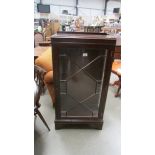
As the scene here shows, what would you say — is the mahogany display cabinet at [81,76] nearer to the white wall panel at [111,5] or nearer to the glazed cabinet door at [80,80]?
the glazed cabinet door at [80,80]

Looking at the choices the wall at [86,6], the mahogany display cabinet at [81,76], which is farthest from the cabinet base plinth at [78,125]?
the wall at [86,6]

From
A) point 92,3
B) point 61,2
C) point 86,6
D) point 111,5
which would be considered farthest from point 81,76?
point 111,5

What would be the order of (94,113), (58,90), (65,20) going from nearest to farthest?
(58,90), (94,113), (65,20)

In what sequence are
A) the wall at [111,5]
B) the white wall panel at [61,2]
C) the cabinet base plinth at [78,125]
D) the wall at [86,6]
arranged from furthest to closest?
the wall at [111,5], the wall at [86,6], the white wall panel at [61,2], the cabinet base plinth at [78,125]

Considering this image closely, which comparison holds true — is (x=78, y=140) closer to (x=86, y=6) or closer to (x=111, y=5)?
(x=86, y=6)

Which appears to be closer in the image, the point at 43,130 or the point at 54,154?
the point at 54,154

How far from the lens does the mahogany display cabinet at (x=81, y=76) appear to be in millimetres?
1428

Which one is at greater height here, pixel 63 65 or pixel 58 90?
pixel 63 65
